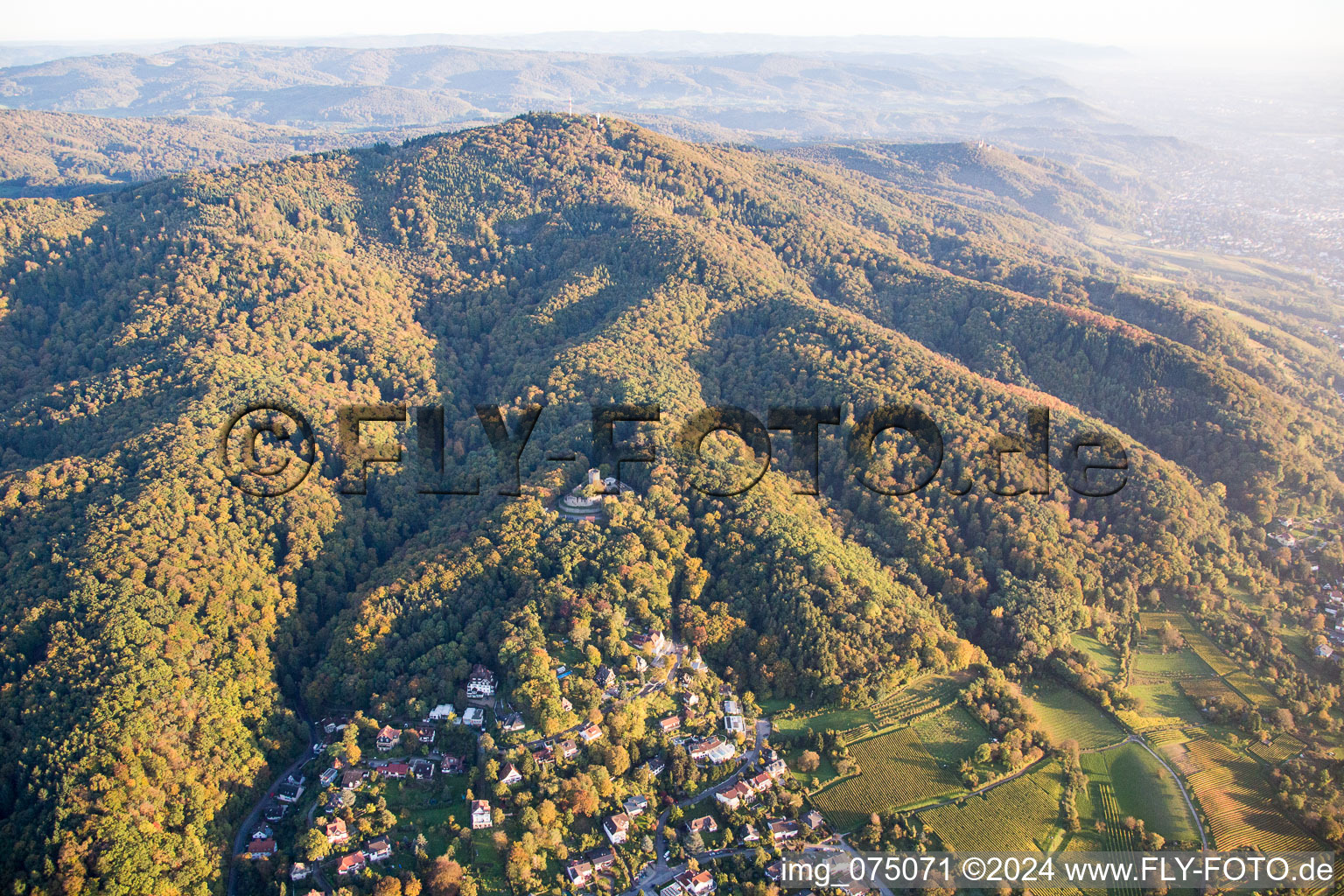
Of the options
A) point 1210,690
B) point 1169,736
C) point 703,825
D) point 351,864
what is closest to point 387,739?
point 351,864

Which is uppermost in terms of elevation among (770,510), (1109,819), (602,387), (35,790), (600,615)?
(602,387)

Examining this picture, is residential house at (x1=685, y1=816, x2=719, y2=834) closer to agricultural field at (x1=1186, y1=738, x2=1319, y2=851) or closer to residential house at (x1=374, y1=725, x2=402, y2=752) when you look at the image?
residential house at (x1=374, y1=725, x2=402, y2=752)

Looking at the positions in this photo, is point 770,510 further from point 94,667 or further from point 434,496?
point 94,667

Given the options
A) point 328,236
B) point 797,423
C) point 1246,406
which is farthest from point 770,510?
point 328,236

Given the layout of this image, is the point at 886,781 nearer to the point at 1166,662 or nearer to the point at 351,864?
the point at 1166,662

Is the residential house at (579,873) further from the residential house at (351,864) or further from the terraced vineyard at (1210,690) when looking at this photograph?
the terraced vineyard at (1210,690)

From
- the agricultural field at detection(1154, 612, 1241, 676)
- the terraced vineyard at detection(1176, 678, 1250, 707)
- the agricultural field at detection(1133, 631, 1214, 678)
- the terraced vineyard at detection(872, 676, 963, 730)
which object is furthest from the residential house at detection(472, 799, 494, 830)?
the agricultural field at detection(1154, 612, 1241, 676)

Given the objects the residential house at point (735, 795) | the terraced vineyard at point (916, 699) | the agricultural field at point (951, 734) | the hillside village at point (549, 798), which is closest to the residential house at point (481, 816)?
the hillside village at point (549, 798)
